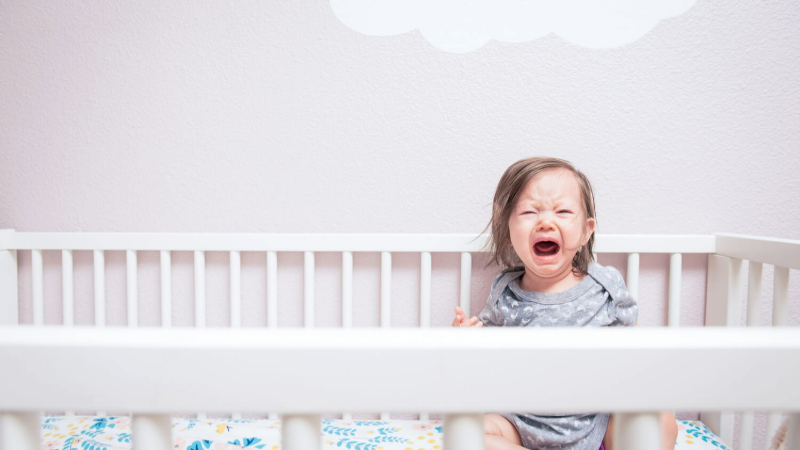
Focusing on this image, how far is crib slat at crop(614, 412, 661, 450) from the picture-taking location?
291 millimetres

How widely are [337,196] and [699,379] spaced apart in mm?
767

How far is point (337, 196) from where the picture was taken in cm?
95

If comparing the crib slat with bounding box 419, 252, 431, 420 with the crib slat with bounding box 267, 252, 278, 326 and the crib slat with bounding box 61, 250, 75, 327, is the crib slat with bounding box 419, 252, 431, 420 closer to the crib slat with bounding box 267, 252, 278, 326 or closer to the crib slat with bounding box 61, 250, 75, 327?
the crib slat with bounding box 267, 252, 278, 326

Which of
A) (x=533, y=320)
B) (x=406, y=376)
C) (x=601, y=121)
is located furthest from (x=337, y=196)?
(x=406, y=376)

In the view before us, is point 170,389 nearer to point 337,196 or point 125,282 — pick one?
point 337,196

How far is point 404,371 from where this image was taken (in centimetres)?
28

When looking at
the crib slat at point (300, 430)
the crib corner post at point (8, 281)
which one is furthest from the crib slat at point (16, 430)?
the crib corner post at point (8, 281)

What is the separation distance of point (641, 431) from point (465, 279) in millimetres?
605

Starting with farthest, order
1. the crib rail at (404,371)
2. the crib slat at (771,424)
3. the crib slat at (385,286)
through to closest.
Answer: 1. the crib slat at (385,286)
2. the crib slat at (771,424)
3. the crib rail at (404,371)

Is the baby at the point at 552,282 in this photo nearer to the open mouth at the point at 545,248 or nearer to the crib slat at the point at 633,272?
the open mouth at the point at 545,248

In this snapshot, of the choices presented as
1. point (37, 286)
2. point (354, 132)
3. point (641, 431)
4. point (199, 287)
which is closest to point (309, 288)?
point (199, 287)

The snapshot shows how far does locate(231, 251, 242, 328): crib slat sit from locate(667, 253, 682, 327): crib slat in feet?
3.08

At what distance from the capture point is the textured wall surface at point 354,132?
908 millimetres

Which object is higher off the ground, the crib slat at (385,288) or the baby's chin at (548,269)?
the baby's chin at (548,269)
